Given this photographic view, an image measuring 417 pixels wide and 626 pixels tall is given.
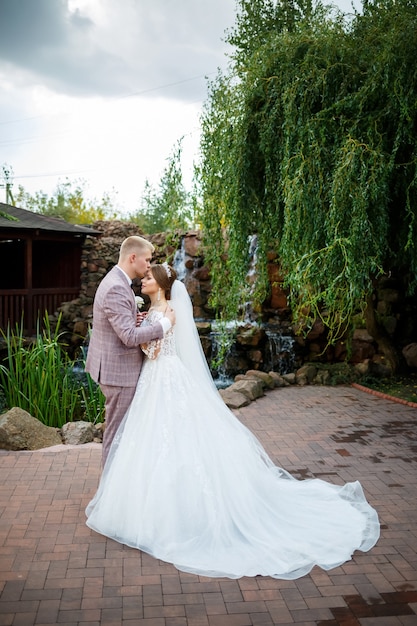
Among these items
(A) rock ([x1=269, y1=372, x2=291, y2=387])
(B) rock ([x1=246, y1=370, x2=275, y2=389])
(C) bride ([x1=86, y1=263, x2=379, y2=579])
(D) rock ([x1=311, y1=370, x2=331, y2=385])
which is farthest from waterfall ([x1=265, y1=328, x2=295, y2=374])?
(C) bride ([x1=86, y1=263, x2=379, y2=579])

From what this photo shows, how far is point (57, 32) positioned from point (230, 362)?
6619mm

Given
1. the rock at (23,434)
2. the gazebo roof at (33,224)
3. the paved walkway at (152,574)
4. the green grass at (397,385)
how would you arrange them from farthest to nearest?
the gazebo roof at (33,224)
the green grass at (397,385)
the rock at (23,434)
the paved walkway at (152,574)

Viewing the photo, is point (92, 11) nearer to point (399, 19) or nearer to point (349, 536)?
point (399, 19)

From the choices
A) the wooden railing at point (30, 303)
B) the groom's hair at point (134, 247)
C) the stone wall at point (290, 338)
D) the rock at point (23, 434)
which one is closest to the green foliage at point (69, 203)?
the wooden railing at point (30, 303)

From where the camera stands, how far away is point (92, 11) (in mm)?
9711

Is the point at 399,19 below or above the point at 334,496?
above

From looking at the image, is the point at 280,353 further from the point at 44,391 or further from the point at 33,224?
the point at 33,224

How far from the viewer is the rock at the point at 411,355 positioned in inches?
393

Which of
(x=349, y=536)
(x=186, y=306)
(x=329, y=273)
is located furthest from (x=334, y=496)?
(x=329, y=273)

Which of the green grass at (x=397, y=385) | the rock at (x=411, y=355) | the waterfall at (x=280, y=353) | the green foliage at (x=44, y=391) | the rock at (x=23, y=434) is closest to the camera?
the rock at (x=23, y=434)

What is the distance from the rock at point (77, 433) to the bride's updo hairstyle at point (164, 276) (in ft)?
8.25

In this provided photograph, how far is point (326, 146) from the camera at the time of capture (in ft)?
22.2

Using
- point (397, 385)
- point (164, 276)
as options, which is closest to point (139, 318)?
point (164, 276)

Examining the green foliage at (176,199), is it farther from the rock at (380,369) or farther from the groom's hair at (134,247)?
the groom's hair at (134,247)
